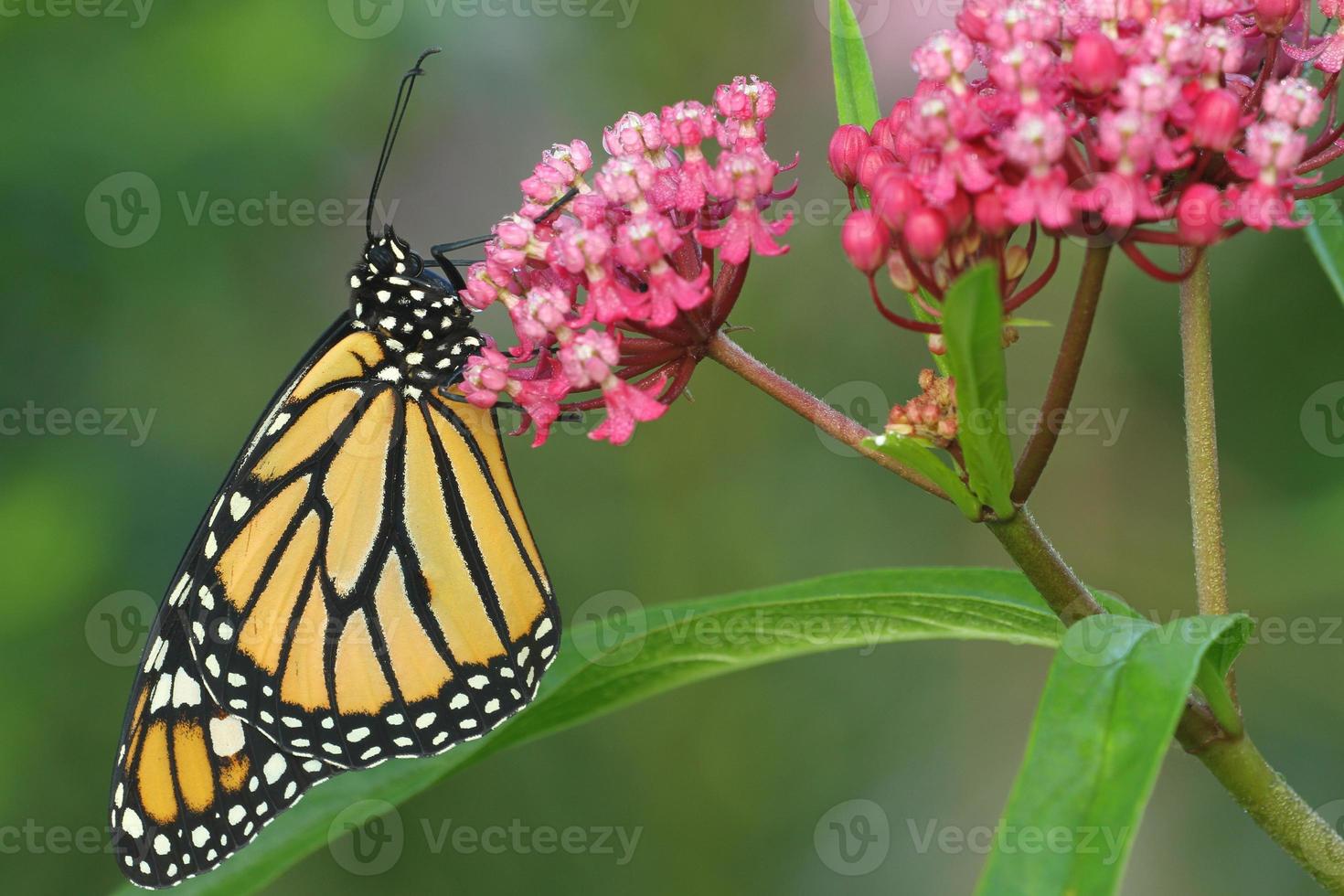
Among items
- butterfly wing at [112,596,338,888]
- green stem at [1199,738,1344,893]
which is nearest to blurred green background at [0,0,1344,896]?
butterfly wing at [112,596,338,888]

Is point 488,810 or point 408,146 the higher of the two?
point 408,146

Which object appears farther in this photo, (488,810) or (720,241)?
(488,810)

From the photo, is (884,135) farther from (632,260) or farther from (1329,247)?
(1329,247)

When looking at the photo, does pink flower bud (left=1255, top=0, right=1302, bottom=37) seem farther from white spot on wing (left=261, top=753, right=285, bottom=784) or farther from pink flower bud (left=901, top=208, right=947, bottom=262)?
white spot on wing (left=261, top=753, right=285, bottom=784)

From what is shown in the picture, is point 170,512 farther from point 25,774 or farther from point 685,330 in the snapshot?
point 685,330

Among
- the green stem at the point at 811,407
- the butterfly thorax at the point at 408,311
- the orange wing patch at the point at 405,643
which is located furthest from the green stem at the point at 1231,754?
the orange wing patch at the point at 405,643

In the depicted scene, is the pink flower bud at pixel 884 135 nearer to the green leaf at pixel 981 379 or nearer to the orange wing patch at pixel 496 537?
the green leaf at pixel 981 379

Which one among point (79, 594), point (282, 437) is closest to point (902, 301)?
point (282, 437)
